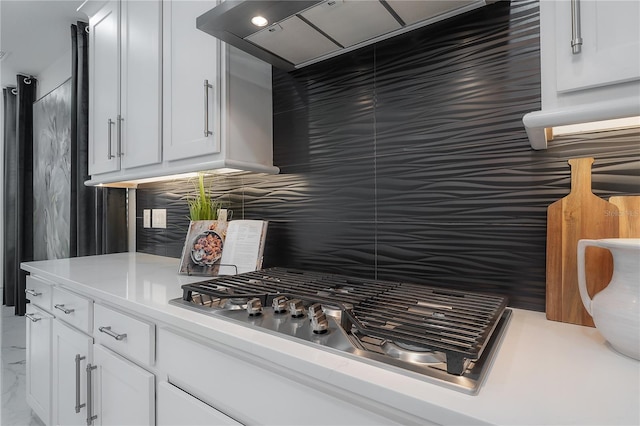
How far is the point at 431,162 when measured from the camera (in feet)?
3.70

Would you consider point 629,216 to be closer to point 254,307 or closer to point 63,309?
point 254,307

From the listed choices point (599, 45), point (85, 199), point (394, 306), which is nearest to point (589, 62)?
point (599, 45)

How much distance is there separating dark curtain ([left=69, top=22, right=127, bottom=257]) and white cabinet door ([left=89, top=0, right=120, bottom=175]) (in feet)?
1.32

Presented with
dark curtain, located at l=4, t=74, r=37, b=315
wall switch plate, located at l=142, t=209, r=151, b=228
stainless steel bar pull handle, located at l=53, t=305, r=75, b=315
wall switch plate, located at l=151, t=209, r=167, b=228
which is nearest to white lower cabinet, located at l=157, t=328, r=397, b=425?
stainless steel bar pull handle, located at l=53, t=305, r=75, b=315

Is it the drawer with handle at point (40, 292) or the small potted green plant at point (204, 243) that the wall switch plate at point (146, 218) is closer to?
the drawer with handle at point (40, 292)

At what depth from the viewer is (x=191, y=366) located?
2.95 feet

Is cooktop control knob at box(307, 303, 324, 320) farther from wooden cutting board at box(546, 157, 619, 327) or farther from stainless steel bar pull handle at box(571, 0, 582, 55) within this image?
stainless steel bar pull handle at box(571, 0, 582, 55)

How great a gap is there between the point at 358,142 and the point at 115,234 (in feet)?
6.47

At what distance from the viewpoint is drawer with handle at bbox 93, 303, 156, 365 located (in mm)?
1025

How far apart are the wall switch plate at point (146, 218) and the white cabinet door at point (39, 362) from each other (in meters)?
0.73

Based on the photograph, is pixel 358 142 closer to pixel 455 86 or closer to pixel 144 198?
pixel 455 86

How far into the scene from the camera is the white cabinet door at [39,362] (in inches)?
64.3

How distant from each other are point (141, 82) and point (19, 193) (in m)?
3.08

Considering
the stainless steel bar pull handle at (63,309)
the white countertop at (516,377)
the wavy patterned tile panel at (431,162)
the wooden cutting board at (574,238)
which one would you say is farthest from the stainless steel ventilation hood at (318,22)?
the stainless steel bar pull handle at (63,309)
